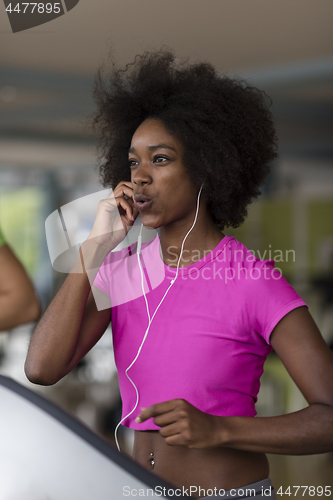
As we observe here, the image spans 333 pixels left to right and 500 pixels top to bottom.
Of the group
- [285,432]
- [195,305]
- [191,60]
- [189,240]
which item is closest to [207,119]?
[189,240]

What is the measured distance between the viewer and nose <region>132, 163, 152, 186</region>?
3.51ft

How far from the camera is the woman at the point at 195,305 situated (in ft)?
3.01

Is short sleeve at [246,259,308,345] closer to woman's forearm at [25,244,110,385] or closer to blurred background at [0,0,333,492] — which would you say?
woman's forearm at [25,244,110,385]

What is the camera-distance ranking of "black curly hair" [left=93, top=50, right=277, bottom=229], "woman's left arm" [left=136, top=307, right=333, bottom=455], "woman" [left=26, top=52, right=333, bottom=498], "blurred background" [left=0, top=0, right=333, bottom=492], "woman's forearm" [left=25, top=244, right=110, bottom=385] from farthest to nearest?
"blurred background" [left=0, top=0, right=333, bottom=492] → "black curly hair" [left=93, top=50, right=277, bottom=229] → "woman's forearm" [left=25, top=244, right=110, bottom=385] → "woman" [left=26, top=52, right=333, bottom=498] → "woman's left arm" [left=136, top=307, right=333, bottom=455]

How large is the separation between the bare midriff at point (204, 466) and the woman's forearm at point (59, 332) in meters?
0.26

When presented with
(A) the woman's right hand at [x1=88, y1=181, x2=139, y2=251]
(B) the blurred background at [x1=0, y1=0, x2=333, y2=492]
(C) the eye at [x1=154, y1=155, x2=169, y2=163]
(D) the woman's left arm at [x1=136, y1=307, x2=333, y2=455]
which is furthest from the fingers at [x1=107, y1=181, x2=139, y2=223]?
(B) the blurred background at [x1=0, y1=0, x2=333, y2=492]

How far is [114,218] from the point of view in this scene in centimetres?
116

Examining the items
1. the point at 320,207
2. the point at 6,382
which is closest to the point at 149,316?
the point at 6,382

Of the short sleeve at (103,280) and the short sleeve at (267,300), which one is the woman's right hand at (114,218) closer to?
the short sleeve at (103,280)

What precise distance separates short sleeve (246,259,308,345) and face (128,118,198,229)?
8.6 inches

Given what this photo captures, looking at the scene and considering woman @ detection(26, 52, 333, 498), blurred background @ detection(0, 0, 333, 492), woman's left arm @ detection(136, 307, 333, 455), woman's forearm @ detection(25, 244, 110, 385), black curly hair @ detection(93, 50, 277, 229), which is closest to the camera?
woman's left arm @ detection(136, 307, 333, 455)

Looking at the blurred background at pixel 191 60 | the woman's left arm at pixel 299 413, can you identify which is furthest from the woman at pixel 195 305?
the blurred background at pixel 191 60

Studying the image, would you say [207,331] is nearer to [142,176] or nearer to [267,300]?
[267,300]

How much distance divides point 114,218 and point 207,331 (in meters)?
0.35
